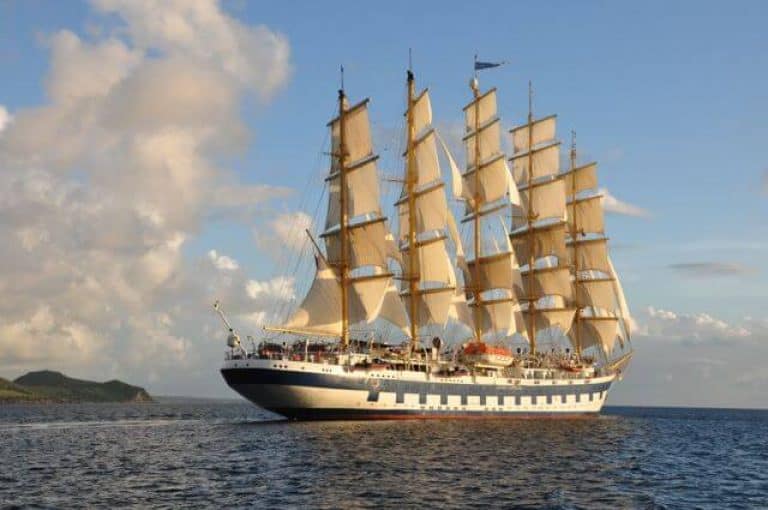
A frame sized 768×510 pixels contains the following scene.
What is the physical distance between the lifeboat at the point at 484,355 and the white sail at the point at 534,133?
28.4 metres

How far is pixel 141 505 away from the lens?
3008 centimetres

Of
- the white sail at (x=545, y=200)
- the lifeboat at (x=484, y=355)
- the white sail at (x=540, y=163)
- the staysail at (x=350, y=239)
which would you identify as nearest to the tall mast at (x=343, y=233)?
the staysail at (x=350, y=239)

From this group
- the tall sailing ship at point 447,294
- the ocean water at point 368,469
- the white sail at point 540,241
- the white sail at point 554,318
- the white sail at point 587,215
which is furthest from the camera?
the white sail at point 587,215

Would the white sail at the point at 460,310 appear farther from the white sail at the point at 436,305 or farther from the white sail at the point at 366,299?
the white sail at the point at 366,299

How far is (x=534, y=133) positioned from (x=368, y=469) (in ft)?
222

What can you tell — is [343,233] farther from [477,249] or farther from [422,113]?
[477,249]

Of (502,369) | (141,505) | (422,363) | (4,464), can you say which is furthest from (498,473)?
(502,369)

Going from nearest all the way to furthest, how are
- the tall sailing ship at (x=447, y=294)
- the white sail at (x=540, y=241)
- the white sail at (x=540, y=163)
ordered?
the tall sailing ship at (x=447, y=294) < the white sail at (x=540, y=241) < the white sail at (x=540, y=163)

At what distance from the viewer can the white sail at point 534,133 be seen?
322 ft

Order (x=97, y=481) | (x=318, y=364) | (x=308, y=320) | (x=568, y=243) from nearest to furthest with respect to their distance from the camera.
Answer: (x=97, y=481) < (x=318, y=364) < (x=308, y=320) < (x=568, y=243)

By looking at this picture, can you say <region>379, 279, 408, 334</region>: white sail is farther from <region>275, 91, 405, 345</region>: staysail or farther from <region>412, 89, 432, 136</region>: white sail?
<region>412, 89, 432, 136</region>: white sail

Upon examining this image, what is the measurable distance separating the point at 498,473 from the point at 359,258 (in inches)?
1460

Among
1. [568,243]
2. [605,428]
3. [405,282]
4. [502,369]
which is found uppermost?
[568,243]

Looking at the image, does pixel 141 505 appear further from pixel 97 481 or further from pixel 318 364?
pixel 318 364
